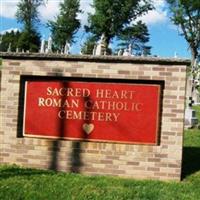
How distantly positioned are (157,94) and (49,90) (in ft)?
5.77

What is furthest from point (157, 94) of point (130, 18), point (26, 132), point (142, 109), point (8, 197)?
point (130, 18)

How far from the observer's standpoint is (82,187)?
318 inches

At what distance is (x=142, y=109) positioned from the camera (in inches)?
365

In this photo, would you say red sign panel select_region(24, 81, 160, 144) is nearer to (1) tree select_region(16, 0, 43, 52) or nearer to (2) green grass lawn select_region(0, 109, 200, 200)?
(2) green grass lawn select_region(0, 109, 200, 200)

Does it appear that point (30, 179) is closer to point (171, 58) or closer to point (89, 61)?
point (89, 61)

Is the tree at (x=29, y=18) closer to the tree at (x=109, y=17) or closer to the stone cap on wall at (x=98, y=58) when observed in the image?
the tree at (x=109, y=17)

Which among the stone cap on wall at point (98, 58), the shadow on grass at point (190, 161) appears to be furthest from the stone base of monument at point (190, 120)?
the stone cap on wall at point (98, 58)

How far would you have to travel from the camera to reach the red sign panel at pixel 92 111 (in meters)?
9.26

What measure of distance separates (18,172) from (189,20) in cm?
7519

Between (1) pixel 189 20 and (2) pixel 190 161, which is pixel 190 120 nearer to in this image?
(2) pixel 190 161

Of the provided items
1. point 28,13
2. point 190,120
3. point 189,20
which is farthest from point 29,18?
point 190,120

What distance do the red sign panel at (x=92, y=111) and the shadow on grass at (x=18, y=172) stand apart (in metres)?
0.65

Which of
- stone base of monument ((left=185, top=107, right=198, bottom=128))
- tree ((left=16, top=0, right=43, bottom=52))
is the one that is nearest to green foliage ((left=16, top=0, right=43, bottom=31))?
tree ((left=16, top=0, right=43, bottom=52))

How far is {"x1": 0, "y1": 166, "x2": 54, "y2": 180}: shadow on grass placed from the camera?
28.6ft
